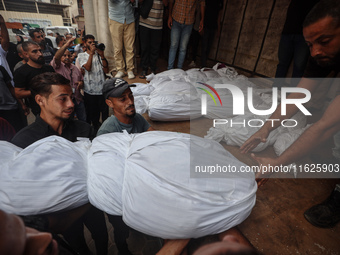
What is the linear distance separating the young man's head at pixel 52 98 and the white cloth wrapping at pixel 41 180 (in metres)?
0.53

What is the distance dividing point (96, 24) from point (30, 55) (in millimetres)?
3078

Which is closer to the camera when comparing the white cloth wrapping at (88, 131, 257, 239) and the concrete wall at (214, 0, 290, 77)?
the white cloth wrapping at (88, 131, 257, 239)

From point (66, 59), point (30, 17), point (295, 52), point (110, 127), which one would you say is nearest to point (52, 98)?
point (110, 127)

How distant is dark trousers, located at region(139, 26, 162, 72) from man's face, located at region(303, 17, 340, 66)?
3.47 meters

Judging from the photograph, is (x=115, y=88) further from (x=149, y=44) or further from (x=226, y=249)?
(x=149, y=44)

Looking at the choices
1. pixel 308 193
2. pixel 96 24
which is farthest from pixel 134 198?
pixel 96 24

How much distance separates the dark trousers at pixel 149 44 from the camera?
4027mm

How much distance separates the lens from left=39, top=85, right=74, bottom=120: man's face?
1412mm

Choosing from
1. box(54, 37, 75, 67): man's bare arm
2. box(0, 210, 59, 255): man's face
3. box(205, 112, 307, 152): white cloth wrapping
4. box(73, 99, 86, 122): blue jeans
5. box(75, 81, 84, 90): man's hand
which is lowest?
box(73, 99, 86, 122): blue jeans

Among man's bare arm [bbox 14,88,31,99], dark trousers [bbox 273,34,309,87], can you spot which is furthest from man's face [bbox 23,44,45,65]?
dark trousers [bbox 273,34,309,87]

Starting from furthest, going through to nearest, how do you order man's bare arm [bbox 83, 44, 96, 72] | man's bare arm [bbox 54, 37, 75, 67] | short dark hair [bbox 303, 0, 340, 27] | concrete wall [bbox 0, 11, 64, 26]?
concrete wall [bbox 0, 11, 64, 26]
man's bare arm [bbox 83, 44, 96, 72]
man's bare arm [bbox 54, 37, 75, 67]
short dark hair [bbox 303, 0, 340, 27]

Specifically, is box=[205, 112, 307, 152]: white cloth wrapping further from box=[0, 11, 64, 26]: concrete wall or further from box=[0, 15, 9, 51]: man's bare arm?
box=[0, 11, 64, 26]: concrete wall

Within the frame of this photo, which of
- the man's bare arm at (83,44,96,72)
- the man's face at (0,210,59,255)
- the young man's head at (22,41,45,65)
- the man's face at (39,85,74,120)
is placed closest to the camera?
the man's face at (0,210,59,255)

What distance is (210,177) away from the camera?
88 cm
